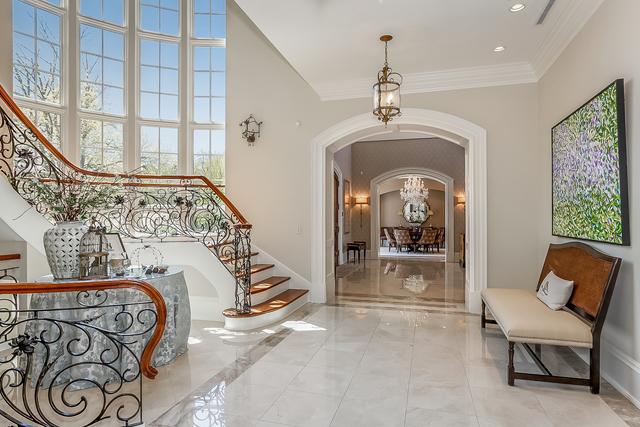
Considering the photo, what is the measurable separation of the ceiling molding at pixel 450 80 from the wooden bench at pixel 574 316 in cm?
260

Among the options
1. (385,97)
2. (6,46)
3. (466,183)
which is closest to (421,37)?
(385,97)

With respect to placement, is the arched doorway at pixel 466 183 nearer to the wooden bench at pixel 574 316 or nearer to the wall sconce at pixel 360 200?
the wooden bench at pixel 574 316

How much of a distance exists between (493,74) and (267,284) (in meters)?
4.41

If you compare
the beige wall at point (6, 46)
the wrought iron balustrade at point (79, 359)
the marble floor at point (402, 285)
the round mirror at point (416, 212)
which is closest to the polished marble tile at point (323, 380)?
the wrought iron balustrade at point (79, 359)

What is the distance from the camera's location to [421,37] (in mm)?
4191

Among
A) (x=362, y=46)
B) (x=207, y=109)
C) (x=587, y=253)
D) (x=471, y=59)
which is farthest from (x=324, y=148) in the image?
(x=587, y=253)

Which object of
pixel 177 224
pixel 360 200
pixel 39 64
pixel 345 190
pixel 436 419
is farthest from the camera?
pixel 360 200

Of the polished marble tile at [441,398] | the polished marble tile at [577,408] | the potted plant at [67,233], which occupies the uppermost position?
the potted plant at [67,233]

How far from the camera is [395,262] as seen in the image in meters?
11.3

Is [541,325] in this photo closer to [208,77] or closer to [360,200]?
[208,77]

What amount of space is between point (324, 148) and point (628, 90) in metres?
3.86

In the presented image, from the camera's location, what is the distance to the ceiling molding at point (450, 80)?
501 centimetres

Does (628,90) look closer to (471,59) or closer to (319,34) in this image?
(471,59)

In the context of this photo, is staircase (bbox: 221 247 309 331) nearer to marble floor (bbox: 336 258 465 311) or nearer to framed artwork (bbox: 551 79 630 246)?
marble floor (bbox: 336 258 465 311)
